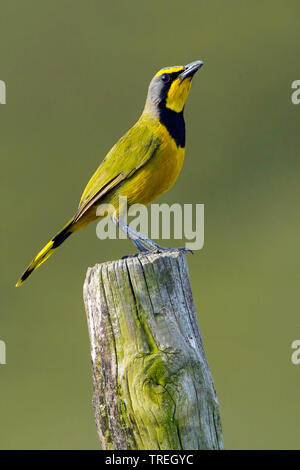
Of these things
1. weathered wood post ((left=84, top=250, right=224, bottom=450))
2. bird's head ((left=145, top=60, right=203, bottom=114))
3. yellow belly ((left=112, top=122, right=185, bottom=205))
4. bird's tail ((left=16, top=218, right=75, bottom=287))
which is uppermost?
bird's head ((left=145, top=60, right=203, bottom=114))

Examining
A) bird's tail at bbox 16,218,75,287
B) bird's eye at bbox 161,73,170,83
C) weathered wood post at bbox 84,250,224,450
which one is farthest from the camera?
bird's eye at bbox 161,73,170,83

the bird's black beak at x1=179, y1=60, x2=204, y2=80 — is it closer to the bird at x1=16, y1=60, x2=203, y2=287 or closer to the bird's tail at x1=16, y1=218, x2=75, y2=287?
the bird at x1=16, y1=60, x2=203, y2=287

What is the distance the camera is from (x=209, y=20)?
20547mm

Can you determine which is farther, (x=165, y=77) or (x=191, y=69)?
(x=165, y=77)

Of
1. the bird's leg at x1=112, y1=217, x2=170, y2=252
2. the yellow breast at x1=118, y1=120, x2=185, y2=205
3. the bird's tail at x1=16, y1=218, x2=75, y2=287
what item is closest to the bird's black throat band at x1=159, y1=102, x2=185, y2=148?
the yellow breast at x1=118, y1=120, x2=185, y2=205

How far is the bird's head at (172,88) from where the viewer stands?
20.1ft

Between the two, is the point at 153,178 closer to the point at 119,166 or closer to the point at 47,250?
the point at 119,166

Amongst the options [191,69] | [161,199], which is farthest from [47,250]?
[161,199]

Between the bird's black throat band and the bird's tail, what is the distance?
88 centimetres

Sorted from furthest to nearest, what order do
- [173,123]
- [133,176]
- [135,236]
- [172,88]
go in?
[172,88] → [173,123] → [133,176] → [135,236]

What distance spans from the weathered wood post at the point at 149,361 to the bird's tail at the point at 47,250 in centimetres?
150

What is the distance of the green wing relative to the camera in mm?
5711

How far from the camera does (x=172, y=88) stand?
20.1 feet

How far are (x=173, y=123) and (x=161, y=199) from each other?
8412 millimetres
